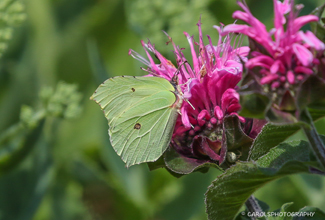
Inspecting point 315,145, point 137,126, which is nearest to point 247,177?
point 315,145

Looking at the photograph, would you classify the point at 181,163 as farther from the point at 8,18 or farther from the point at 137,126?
the point at 8,18

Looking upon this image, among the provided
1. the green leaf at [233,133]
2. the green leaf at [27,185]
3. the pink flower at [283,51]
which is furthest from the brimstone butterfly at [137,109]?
the green leaf at [27,185]

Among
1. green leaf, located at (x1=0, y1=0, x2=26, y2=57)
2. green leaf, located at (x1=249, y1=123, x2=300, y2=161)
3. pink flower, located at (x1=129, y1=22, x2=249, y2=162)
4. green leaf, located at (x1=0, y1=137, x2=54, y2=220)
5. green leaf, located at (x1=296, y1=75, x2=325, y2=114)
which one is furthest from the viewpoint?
green leaf, located at (x1=0, y1=137, x2=54, y2=220)

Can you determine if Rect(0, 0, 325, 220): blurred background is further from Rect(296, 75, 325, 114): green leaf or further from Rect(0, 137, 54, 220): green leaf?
Rect(296, 75, 325, 114): green leaf

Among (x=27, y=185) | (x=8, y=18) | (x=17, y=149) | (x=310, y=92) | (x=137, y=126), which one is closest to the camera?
(x=310, y=92)

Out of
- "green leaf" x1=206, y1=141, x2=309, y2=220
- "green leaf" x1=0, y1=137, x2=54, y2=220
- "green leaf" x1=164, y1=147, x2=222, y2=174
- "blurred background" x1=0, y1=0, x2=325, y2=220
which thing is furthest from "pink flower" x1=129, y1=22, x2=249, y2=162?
"green leaf" x1=0, y1=137, x2=54, y2=220

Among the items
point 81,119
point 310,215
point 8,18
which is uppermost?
point 8,18
